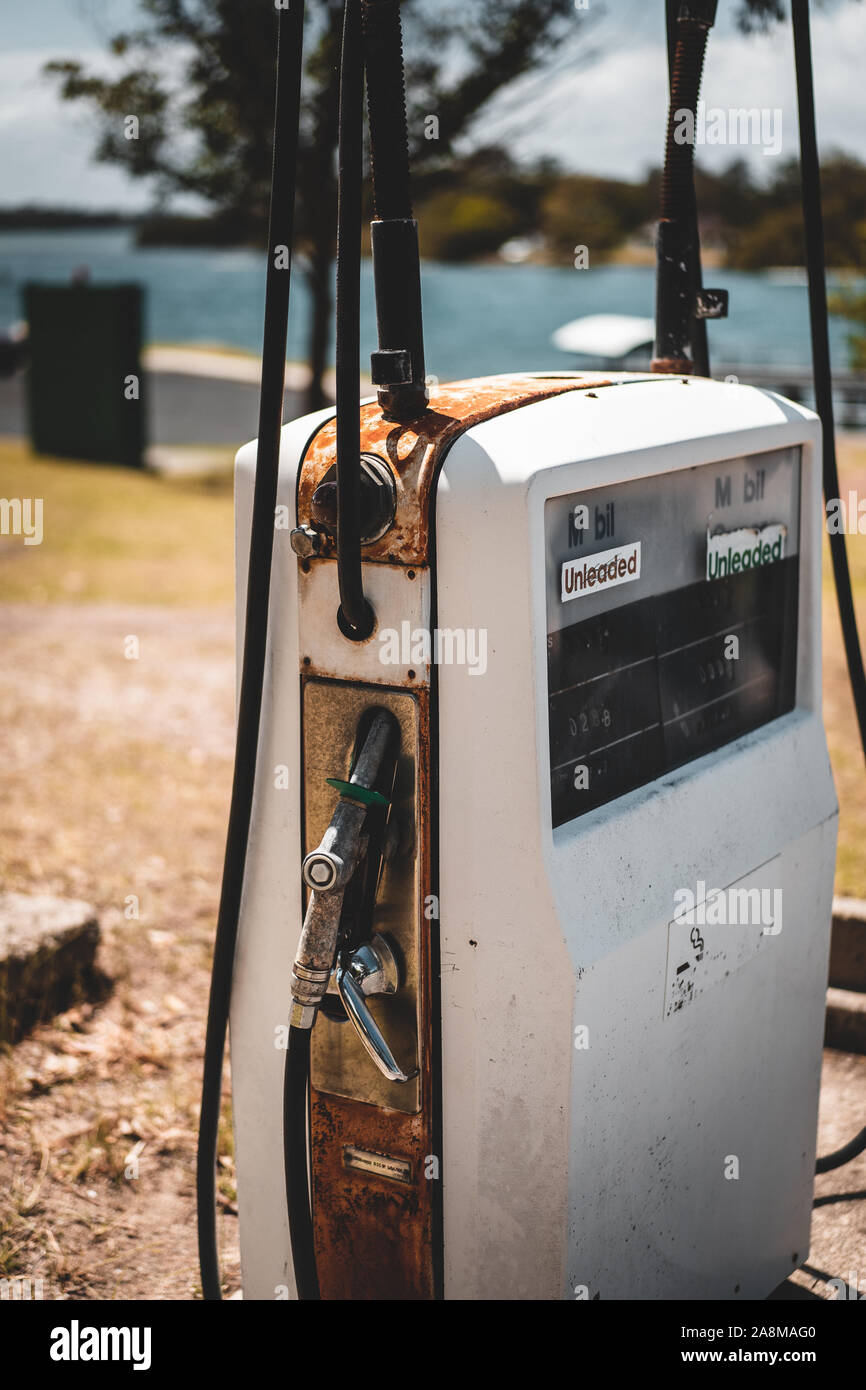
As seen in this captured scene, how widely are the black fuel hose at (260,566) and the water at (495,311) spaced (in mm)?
9825

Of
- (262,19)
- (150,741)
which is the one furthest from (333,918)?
(262,19)

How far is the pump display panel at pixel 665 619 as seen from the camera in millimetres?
1878

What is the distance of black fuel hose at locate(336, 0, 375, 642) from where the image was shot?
1674 mm

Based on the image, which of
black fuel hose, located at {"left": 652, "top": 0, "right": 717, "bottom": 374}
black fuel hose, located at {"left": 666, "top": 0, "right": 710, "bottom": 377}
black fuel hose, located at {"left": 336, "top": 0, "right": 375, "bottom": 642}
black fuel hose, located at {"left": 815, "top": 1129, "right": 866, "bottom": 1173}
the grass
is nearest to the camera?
black fuel hose, located at {"left": 336, "top": 0, "right": 375, "bottom": 642}

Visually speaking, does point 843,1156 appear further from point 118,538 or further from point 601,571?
point 118,538

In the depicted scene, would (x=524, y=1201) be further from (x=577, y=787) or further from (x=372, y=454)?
(x=372, y=454)

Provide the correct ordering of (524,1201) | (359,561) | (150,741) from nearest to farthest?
1. (359,561)
2. (524,1201)
3. (150,741)

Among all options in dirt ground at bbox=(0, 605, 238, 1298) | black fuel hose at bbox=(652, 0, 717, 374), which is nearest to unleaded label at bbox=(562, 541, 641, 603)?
black fuel hose at bbox=(652, 0, 717, 374)

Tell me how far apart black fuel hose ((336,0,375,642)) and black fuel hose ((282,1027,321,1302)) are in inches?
23.8

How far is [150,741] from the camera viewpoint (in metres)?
5.99
